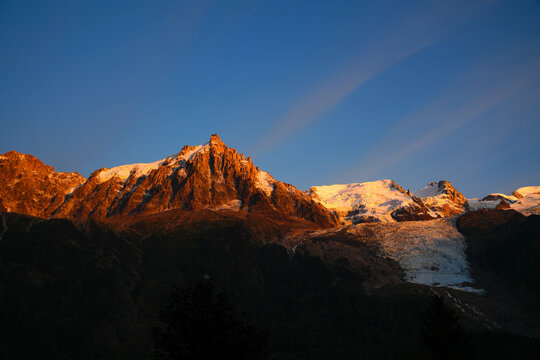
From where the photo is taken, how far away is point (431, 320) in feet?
328

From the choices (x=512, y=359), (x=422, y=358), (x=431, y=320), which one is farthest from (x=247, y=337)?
(x=512, y=359)

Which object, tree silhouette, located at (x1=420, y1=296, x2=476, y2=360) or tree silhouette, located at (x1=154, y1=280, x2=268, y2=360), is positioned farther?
tree silhouette, located at (x1=420, y1=296, x2=476, y2=360)

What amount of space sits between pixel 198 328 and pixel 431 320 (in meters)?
63.5

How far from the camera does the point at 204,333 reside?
50250mm

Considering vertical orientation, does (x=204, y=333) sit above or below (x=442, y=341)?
below

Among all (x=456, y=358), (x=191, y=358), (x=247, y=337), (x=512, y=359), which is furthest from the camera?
(x=512, y=359)

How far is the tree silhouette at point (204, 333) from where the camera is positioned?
49.7 meters

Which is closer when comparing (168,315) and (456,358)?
(168,315)

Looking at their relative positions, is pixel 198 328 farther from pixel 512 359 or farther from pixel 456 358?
pixel 512 359

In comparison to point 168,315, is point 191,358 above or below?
below

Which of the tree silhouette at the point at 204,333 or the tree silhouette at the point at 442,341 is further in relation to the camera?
the tree silhouette at the point at 442,341

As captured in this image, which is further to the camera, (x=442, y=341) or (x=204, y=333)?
(x=442, y=341)

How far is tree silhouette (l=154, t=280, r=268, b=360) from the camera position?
163 feet

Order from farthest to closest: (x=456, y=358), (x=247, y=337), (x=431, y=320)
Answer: (x=431, y=320), (x=456, y=358), (x=247, y=337)
